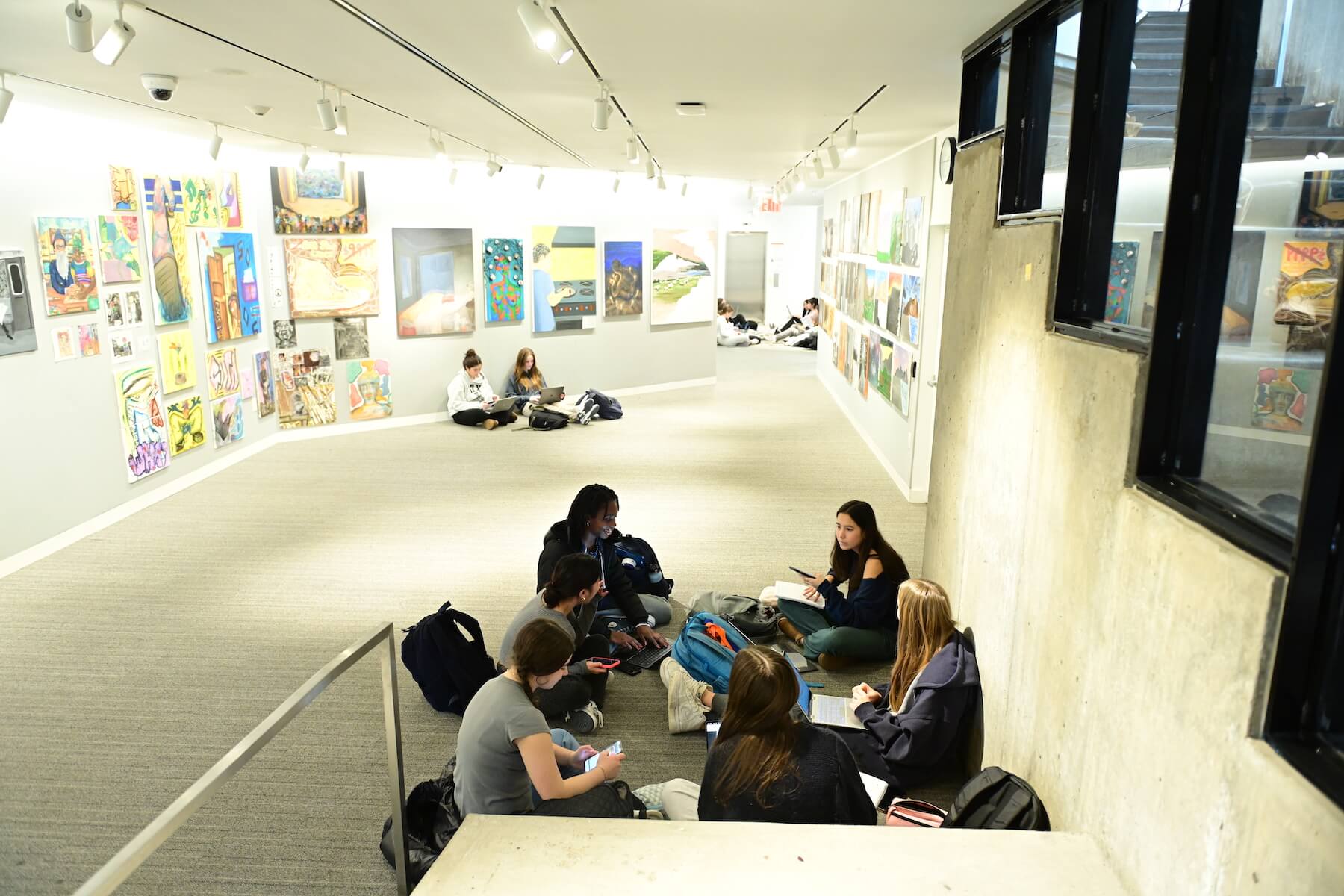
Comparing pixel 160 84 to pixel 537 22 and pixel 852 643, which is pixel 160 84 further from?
pixel 852 643

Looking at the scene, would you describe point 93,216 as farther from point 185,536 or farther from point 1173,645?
point 1173,645

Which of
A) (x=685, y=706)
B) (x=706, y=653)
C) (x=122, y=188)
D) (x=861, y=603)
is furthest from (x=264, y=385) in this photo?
(x=861, y=603)

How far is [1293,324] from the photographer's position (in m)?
2.23

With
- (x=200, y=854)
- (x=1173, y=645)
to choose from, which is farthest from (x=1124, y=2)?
(x=200, y=854)

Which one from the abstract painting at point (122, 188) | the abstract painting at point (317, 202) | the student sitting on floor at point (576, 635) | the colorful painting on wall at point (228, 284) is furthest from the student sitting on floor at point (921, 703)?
the abstract painting at point (317, 202)

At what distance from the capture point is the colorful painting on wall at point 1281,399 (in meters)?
2.15

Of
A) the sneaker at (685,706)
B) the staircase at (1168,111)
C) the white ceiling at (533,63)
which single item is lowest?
the sneaker at (685,706)

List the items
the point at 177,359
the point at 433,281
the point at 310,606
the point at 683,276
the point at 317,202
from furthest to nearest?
1. the point at 683,276
2. the point at 433,281
3. the point at 317,202
4. the point at 177,359
5. the point at 310,606

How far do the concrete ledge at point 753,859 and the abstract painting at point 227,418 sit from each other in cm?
803

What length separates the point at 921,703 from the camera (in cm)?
A: 411

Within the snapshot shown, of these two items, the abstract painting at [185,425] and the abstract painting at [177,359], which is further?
the abstract painting at [185,425]

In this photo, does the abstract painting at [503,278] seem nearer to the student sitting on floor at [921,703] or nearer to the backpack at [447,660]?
the backpack at [447,660]

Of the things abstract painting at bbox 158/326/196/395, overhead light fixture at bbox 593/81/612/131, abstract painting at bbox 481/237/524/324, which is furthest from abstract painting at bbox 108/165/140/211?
abstract painting at bbox 481/237/524/324

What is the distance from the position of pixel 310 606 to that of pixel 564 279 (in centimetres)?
838
